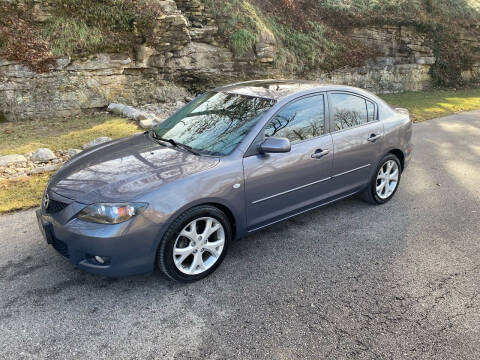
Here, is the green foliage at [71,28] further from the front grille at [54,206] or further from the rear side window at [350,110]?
the rear side window at [350,110]

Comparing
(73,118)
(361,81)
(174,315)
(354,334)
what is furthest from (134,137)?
(361,81)

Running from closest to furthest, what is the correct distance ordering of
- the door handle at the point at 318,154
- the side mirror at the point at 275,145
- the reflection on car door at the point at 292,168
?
the side mirror at the point at 275,145, the reflection on car door at the point at 292,168, the door handle at the point at 318,154

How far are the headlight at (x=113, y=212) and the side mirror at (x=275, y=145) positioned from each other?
1.20 metres

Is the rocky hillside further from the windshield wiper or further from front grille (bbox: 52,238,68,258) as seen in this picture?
front grille (bbox: 52,238,68,258)

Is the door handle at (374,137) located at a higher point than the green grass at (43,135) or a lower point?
higher

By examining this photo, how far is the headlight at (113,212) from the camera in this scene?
2920 millimetres

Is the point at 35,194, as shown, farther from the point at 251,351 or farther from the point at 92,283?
the point at 251,351

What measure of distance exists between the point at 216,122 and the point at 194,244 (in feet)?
4.29

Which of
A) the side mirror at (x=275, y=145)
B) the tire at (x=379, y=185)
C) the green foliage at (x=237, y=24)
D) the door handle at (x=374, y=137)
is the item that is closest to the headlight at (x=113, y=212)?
the side mirror at (x=275, y=145)

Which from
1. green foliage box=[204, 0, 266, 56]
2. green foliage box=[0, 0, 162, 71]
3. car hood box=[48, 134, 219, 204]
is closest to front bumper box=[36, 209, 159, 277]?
car hood box=[48, 134, 219, 204]

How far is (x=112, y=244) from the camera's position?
9.45 feet

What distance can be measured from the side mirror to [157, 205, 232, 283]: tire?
0.71 metres

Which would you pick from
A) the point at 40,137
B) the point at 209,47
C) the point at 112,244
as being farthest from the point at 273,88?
the point at 209,47

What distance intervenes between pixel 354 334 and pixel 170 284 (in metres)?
1.55
